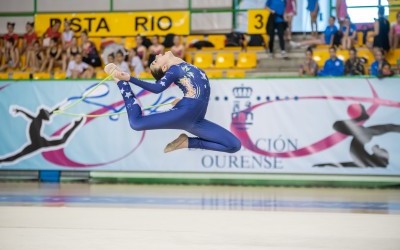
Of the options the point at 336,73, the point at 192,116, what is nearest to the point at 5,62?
the point at 336,73

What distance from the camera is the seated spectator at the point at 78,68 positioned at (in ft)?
66.6

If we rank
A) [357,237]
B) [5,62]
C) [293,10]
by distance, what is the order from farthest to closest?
[5,62] → [293,10] → [357,237]

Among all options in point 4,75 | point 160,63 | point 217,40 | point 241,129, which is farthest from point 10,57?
point 160,63

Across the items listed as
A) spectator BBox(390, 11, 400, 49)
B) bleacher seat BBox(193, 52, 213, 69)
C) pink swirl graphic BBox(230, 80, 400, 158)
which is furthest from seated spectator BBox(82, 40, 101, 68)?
spectator BBox(390, 11, 400, 49)

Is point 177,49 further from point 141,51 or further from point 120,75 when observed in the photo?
point 120,75

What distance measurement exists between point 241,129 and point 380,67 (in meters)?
3.34

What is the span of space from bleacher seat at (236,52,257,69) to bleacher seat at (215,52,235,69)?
0.18 metres

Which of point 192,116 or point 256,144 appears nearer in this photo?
point 192,116

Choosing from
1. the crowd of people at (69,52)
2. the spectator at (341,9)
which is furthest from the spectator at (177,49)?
the spectator at (341,9)

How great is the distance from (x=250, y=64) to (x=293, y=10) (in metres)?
1.89

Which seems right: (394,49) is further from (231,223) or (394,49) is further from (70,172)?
(231,223)

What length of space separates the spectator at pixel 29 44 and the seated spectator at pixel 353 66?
9112 millimetres

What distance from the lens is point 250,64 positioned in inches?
834

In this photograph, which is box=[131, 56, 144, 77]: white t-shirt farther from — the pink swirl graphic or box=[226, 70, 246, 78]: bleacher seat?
the pink swirl graphic
